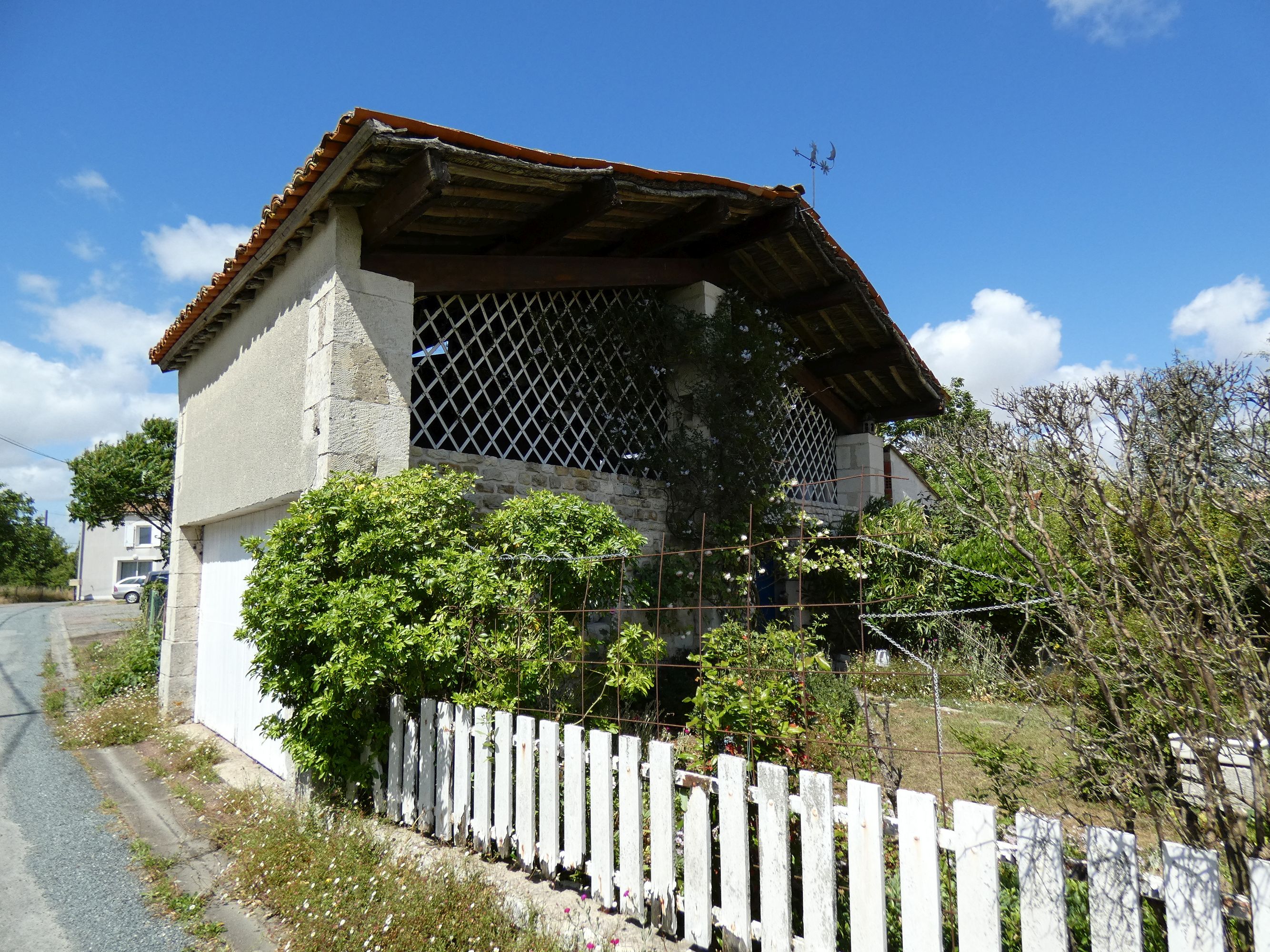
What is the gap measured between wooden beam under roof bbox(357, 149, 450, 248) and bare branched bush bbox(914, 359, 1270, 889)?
3289 mm

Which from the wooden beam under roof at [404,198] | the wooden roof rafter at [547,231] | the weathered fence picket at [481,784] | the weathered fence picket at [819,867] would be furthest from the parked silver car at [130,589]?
the weathered fence picket at [819,867]

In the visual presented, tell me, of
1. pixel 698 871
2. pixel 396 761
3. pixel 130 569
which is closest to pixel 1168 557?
pixel 698 871

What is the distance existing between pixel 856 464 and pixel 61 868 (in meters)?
8.72

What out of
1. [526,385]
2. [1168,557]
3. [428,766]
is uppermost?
[526,385]

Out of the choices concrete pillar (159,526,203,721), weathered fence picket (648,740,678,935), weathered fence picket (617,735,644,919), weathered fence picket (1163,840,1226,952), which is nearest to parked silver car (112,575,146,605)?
concrete pillar (159,526,203,721)

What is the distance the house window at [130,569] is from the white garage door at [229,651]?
42.4m

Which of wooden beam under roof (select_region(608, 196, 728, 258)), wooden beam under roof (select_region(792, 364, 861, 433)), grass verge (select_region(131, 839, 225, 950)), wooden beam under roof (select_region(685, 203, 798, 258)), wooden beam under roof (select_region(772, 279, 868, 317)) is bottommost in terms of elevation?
grass verge (select_region(131, 839, 225, 950))

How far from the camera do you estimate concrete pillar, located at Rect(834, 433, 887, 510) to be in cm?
995

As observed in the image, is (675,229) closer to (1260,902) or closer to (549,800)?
(549,800)

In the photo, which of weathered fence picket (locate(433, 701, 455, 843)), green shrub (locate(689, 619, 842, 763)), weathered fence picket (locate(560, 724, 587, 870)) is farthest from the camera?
weathered fence picket (locate(433, 701, 455, 843))

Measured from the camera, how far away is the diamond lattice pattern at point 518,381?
576 centimetres

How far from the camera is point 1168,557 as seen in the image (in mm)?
2014

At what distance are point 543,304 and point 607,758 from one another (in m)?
4.24

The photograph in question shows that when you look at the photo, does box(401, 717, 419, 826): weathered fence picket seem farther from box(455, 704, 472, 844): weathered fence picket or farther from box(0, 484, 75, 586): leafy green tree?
box(0, 484, 75, 586): leafy green tree
